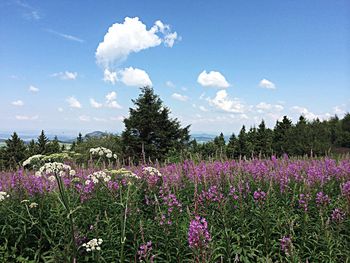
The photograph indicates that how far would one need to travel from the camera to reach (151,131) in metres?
25.2

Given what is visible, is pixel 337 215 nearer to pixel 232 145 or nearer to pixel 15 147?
pixel 232 145

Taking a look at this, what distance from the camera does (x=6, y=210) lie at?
4965mm

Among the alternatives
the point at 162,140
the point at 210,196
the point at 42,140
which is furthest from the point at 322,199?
the point at 42,140

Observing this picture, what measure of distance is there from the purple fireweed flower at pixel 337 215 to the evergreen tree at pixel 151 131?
62.3 feet

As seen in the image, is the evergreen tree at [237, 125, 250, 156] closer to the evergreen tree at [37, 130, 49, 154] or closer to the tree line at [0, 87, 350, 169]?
the tree line at [0, 87, 350, 169]

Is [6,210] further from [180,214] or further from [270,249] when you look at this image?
[270,249]

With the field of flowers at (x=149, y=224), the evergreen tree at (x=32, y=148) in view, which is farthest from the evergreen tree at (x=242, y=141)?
the field of flowers at (x=149, y=224)

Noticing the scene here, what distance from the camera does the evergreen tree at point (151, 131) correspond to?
963 inches

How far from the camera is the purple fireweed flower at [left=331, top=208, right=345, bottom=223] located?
4883 mm

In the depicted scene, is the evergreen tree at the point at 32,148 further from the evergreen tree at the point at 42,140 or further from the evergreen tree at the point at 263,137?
the evergreen tree at the point at 263,137

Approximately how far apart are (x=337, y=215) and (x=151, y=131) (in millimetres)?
20804

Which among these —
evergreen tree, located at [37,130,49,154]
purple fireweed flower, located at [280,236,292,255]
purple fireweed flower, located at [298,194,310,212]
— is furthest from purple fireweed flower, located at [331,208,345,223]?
evergreen tree, located at [37,130,49,154]

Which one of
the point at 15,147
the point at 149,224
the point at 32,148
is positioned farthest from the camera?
the point at 32,148

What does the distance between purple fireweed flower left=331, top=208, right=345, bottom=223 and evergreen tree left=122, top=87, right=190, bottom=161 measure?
18997mm
